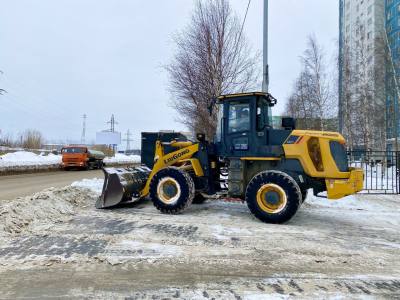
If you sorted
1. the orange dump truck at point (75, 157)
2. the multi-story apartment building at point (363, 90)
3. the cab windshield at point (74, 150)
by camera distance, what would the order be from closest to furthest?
the multi-story apartment building at point (363, 90), the orange dump truck at point (75, 157), the cab windshield at point (74, 150)

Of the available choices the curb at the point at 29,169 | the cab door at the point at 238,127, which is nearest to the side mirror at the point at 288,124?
the cab door at the point at 238,127

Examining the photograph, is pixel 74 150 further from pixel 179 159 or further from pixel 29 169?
pixel 179 159

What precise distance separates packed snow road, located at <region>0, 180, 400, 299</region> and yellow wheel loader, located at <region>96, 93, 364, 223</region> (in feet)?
1.62

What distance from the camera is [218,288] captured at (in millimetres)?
4500

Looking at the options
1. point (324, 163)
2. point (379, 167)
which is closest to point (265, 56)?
point (324, 163)

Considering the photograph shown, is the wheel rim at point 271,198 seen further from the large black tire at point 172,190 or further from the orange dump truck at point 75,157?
the orange dump truck at point 75,157

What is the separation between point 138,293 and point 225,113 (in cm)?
569

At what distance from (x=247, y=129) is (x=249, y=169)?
0.93m

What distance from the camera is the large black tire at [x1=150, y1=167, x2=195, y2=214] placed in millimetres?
9109

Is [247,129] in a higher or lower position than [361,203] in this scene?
higher

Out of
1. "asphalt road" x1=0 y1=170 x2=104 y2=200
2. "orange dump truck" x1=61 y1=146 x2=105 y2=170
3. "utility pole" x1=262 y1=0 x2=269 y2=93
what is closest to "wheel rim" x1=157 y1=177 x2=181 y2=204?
"asphalt road" x1=0 y1=170 x2=104 y2=200

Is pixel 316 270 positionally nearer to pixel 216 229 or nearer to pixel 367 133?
pixel 216 229

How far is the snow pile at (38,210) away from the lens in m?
7.22

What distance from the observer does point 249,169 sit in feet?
30.2
